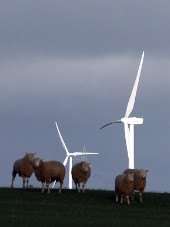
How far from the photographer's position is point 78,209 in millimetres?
33156

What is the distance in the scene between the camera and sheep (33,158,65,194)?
4141cm

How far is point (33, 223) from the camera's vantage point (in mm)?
→ 27422

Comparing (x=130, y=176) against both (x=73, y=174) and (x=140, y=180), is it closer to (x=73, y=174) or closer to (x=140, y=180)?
(x=140, y=180)

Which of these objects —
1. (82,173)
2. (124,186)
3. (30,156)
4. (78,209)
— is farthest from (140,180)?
(78,209)

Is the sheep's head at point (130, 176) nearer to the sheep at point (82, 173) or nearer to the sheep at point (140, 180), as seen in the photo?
the sheep at point (140, 180)

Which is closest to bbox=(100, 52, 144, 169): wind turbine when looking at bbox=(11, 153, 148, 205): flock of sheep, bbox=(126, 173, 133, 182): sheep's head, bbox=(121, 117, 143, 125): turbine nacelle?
bbox=(121, 117, 143, 125): turbine nacelle

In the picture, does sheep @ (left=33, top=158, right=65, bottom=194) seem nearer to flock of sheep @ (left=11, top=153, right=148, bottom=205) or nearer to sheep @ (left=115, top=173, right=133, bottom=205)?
flock of sheep @ (left=11, top=153, right=148, bottom=205)

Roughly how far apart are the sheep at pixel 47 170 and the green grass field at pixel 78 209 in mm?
670

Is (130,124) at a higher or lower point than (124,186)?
higher

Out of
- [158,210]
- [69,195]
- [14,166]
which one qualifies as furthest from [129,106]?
[158,210]

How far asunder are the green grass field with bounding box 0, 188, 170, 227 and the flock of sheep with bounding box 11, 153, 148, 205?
1.78 feet

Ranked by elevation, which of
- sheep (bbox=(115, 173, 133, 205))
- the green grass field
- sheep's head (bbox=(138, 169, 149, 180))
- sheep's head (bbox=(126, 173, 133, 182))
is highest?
sheep's head (bbox=(138, 169, 149, 180))

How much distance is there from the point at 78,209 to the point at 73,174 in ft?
32.6

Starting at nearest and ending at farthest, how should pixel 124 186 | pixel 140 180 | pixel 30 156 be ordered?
1. pixel 124 186
2. pixel 140 180
3. pixel 30 156
